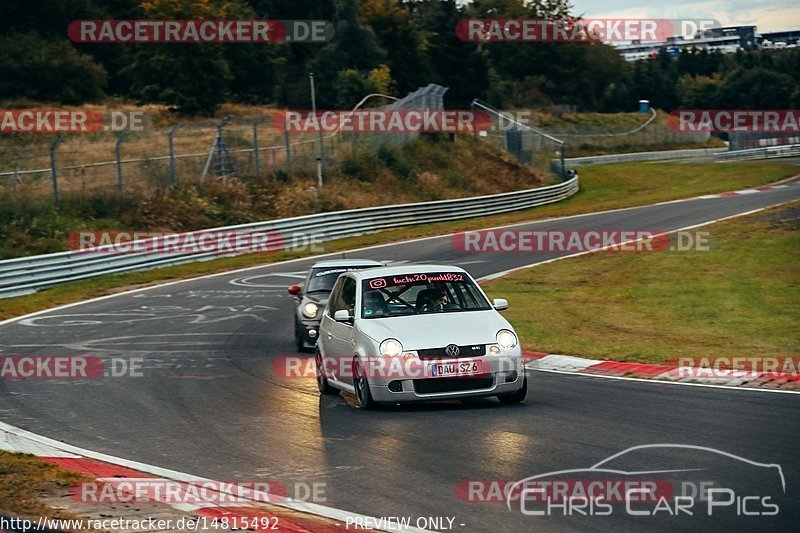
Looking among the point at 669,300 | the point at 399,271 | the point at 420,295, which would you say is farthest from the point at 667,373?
the point at 669,300

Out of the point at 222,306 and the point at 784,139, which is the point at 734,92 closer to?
the point at 784,139

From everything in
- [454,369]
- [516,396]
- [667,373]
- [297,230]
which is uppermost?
[454,369]

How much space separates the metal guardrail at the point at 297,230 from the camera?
25859 millimetres

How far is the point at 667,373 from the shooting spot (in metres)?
12.3

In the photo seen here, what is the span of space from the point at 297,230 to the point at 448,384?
82.3 ft

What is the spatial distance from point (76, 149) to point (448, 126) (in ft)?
61.9

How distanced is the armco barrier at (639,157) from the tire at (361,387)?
62.8m

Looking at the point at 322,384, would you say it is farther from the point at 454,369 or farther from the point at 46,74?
the point at 46,74

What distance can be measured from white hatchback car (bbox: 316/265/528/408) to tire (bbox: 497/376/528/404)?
1 centimetres

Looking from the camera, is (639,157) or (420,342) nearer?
(420,342)

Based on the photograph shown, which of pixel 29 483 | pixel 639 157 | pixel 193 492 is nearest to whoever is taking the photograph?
pixel 193 492

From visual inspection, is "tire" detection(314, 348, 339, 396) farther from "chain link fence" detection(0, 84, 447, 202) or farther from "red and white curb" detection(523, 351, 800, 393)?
"chain link fence" detection(0, 84, 447, 202)

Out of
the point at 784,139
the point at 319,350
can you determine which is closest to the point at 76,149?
the point at 319,350

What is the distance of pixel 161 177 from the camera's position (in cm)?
3581
